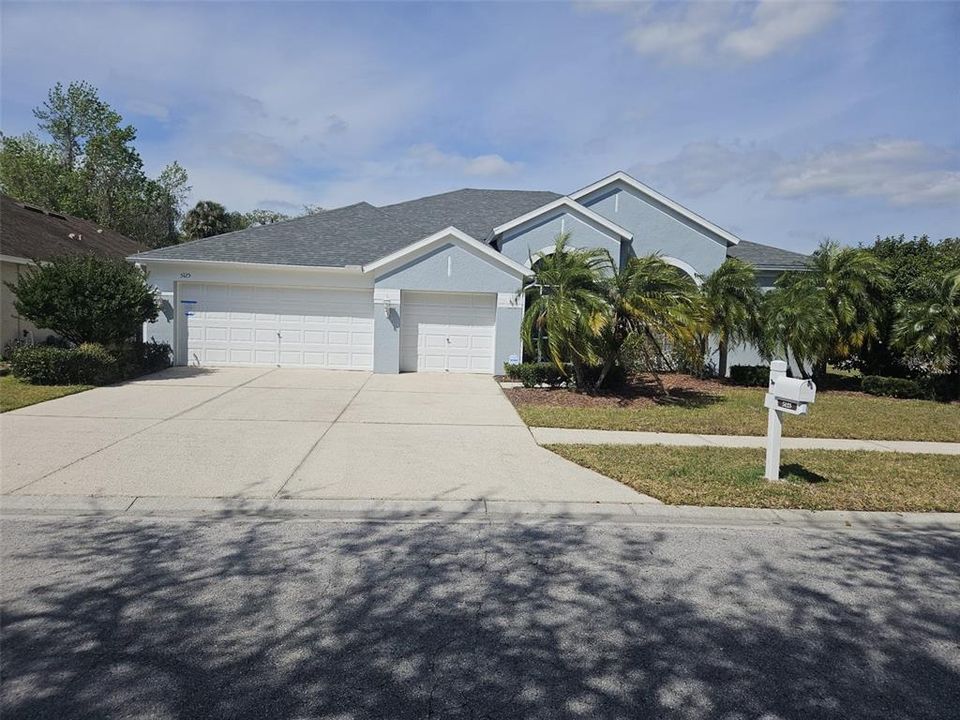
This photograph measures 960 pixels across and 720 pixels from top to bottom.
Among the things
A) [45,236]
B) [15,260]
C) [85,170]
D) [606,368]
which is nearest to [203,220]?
[85,170]

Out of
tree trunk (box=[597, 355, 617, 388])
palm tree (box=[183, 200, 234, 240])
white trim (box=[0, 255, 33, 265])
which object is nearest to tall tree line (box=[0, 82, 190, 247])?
palm tree (box=[183, 200, 234, 240])

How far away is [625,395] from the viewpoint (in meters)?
13.8

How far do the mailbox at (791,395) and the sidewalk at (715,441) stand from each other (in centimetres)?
245

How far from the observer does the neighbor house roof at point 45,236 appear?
17850 millimetres

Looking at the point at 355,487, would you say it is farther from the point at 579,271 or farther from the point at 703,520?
the point at 579,271

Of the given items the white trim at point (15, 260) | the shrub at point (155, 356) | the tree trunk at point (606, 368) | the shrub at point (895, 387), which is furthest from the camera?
the white trim at point (15, 260)

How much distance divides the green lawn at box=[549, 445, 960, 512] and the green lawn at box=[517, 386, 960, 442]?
4.88 feet

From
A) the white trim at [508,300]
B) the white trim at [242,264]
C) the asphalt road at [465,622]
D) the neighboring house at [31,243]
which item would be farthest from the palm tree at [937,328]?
the neighboring house at [31,243]

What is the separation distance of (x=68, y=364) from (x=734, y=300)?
15.4m

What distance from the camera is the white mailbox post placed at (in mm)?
6504

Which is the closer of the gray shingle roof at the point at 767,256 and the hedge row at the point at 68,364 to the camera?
the hedge row at the point at 68,364

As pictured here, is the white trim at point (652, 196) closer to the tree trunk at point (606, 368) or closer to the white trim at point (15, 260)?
the tree trunk at point (606, 368)

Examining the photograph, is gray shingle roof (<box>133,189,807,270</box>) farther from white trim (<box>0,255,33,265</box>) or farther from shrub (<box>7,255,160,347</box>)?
white trim (<box>0,255,33,265</box>)

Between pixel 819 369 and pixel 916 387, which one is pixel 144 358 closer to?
pixel 819 369
